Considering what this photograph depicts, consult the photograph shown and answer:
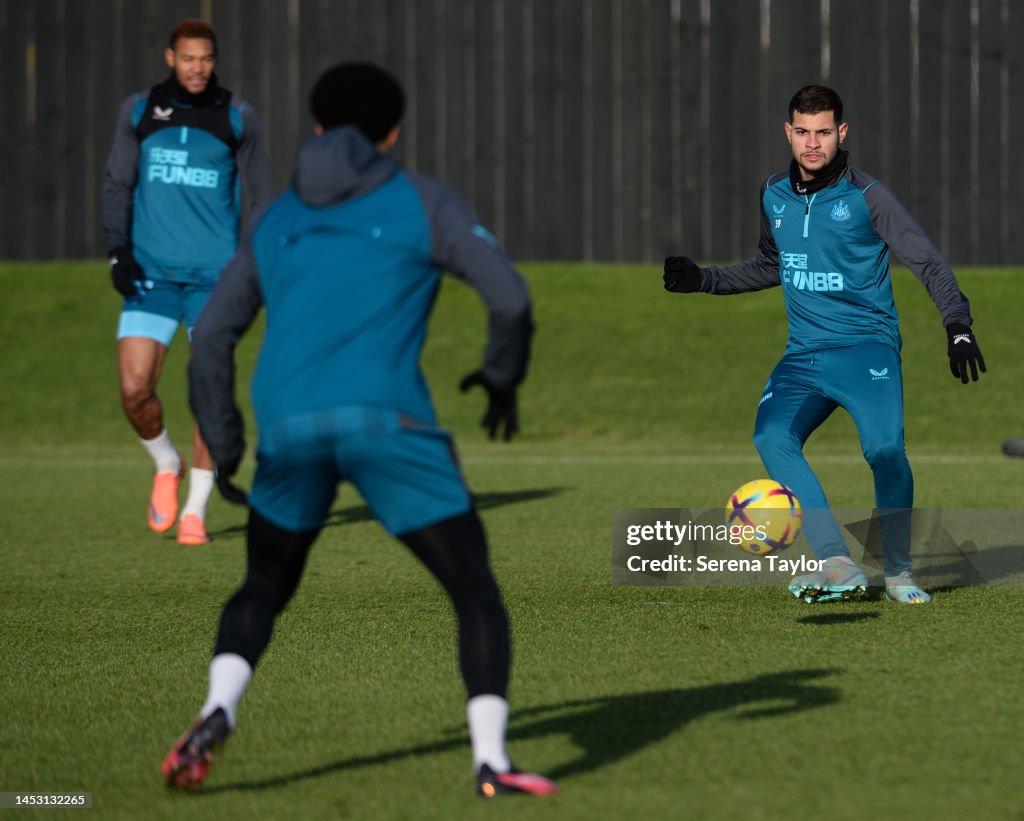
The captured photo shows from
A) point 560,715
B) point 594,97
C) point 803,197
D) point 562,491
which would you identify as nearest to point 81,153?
point 594,97

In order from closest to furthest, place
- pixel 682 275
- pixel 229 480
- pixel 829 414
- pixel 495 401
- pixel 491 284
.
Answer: pixel 491 284 → pixel 495 401 → pixel 229 480 → pixel 829 414 → pixel 682 275

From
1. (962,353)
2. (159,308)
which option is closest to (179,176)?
(159,308)

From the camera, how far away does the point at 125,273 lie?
8469 mm

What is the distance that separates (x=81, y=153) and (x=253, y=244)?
55.7ft

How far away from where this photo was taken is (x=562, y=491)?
37.2 ft

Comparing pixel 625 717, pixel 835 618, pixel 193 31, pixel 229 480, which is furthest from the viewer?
pixel 193 31

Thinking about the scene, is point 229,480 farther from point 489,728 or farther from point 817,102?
point 817,102

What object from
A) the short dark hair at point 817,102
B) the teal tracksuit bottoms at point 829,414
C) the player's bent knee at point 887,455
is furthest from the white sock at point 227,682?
the short dark hair at point 817,102

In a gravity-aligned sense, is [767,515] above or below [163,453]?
above

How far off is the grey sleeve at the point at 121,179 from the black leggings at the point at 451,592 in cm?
498

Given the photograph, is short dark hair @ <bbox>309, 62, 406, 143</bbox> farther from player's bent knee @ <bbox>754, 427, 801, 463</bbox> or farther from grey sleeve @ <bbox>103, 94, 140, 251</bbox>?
grey sleeve @ <bbox>103, 94, 140, 251</bbox>

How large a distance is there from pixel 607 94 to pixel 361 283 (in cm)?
1612

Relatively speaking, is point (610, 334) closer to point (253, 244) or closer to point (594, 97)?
point (594, 97)

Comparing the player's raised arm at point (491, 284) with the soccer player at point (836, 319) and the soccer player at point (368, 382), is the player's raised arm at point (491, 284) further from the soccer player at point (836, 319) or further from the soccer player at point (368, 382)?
the soccer player at point (836, 319)
